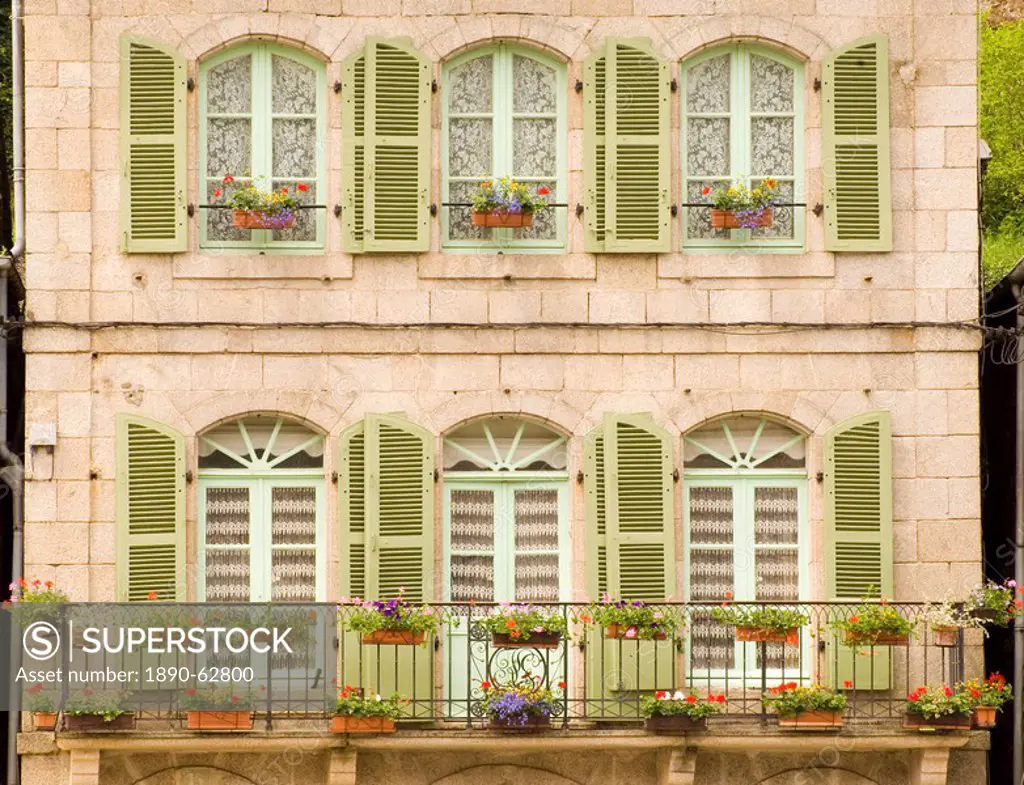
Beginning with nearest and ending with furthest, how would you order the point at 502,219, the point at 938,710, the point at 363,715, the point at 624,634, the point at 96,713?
1. the point at 96,713
2. the point at 363,715
3. the point at 938,710
4. the point at 624,634
5. the point at 502,219

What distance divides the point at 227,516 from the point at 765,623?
14.1 feet

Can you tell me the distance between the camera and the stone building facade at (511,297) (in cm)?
1827

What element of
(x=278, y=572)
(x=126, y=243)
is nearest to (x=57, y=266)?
(x=126, y=243)

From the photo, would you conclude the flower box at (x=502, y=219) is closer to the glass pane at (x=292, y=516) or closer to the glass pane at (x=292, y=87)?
the glass pane at (x=292, y=87)

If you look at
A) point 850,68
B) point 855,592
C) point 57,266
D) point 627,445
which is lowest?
point 855,592

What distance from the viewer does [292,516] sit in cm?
1853

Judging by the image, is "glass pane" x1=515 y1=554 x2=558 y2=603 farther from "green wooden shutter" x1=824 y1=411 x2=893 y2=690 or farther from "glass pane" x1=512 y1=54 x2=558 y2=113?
"glass pane" x1=512 y1=54 x2=558 y2=113

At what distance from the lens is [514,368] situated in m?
18.4

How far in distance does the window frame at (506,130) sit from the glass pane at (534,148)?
0.04 metres

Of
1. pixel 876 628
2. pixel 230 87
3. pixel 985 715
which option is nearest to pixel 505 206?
pixel 230 87

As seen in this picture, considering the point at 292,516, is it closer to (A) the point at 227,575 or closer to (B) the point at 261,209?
(A) the point at 227,575

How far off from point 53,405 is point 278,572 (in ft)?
7.20

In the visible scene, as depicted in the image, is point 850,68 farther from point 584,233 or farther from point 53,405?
point 53,405

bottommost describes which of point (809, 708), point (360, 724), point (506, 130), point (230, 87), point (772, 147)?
point (360, 724)
